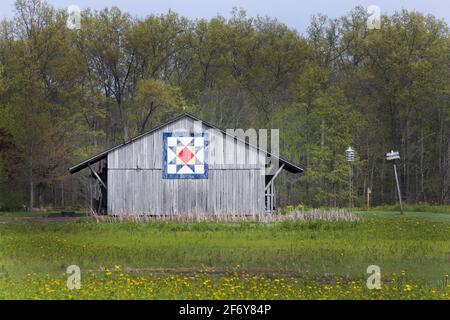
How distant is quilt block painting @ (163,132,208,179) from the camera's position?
43.9 metres

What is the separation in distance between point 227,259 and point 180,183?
946 inches

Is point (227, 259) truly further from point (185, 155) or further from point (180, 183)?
point (180, 183)

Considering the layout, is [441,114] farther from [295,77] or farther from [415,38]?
[295,77]

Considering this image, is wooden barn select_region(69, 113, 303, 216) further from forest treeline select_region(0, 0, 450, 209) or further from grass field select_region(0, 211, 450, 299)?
forest treeline select_region(0, 0, 450, 209)

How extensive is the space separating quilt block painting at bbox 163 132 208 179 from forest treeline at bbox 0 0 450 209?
17.0 meters

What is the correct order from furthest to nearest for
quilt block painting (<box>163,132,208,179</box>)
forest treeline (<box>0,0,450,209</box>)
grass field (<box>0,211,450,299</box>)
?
1. forest treeline (<box>0,0,450,209</box>)
2. quilt block painting (<box>163,132,208,179</box>)
3. grass field (<box>0,211,450,299</box>)

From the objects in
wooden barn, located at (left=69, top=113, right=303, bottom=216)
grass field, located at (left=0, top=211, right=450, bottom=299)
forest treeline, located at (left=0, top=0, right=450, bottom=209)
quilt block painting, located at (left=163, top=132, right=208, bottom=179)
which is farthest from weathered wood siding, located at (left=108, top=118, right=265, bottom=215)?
forest treeline, located at (left=0, top=0, right=450, bottom=209)

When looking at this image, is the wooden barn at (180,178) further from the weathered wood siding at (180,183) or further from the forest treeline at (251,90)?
the forest treeline at (251,90)

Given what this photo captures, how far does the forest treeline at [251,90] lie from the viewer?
62125 millimetres

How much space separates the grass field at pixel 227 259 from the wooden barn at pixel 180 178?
996 cm

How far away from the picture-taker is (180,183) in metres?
44.9

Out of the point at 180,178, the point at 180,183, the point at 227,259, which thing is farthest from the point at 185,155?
the point at 227,259

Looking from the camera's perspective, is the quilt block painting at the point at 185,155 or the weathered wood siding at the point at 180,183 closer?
the quilt block painting at the point at 185,155

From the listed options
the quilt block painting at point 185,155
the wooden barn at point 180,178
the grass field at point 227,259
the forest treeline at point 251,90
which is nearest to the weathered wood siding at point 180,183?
the wooden barn at point 180,178
